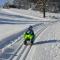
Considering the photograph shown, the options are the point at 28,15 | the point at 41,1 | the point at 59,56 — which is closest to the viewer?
the point at 59,56

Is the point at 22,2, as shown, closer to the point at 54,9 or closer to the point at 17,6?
the point at 17,6

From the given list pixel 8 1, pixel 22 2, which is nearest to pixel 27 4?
pixel 22 2

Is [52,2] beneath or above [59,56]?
beneath

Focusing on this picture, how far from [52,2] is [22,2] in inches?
260

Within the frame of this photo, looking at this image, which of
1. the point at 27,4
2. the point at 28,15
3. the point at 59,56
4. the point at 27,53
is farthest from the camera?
the point at 27,4

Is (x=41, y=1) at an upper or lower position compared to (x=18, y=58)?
lower

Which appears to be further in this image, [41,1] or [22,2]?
[22,2]

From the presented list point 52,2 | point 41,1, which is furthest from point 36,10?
point 52,2

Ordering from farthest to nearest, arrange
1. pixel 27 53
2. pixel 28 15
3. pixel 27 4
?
pixel 27 4
pixel 28 15
pixel 27 53

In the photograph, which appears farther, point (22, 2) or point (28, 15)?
point (22, 2)

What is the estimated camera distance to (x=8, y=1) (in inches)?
2662

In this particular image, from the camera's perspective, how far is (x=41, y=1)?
2371 inches

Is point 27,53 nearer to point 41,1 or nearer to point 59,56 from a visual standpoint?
point 59,56

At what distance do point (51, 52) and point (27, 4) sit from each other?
53293mm
